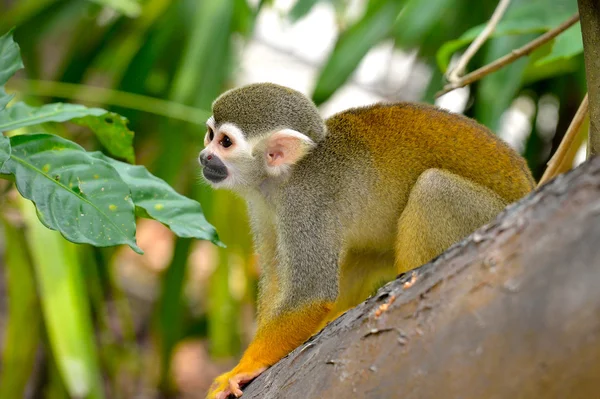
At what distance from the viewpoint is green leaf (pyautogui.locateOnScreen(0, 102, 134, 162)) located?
1843mm

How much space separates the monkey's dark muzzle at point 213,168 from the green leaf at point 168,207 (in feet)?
1.13

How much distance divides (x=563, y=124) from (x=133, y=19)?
257cm

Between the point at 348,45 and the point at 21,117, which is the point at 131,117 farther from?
the point at 21,117

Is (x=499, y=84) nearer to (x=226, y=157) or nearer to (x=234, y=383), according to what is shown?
(x=226, y=157)

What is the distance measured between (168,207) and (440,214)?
71 cm

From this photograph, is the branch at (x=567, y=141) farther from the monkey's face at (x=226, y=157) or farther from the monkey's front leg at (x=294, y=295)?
the monkey's face at (x=226, y=157)

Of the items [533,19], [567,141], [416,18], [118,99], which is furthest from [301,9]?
[567,141]

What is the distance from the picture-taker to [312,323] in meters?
2.04

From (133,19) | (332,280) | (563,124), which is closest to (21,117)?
(332,280)

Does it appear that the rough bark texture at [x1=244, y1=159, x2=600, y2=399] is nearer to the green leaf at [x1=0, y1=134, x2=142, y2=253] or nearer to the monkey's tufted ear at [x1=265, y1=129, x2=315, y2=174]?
the green leaf at [x1=0, y1=134, x2=142, y2=253]

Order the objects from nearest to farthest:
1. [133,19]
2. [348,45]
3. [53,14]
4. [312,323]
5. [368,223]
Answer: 1. [312,323]
2. [368,223]
3. [348,45]
4. [53,14]
5. [133,19]

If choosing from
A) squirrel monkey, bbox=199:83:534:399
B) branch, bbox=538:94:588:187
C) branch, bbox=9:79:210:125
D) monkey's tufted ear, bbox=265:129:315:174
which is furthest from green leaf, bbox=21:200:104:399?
branch, bbox=538:94:588:187

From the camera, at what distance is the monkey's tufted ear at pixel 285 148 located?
7.06 feet

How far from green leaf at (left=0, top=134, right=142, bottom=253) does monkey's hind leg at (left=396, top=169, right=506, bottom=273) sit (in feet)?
2.52
